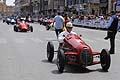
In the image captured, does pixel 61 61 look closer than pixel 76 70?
Yes

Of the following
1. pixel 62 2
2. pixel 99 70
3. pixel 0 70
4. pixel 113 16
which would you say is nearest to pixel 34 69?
pixel 0 70

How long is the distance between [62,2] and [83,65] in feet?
329

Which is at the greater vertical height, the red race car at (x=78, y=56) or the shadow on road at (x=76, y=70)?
the red race car at (x=78, y=56)

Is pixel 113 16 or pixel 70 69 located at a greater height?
pixel 113 16

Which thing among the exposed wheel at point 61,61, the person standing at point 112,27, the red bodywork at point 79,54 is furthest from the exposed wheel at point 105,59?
the person standing at point 112,27

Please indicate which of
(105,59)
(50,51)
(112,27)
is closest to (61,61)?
(105,59)

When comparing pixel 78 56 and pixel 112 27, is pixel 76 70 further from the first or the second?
pixel 112 27

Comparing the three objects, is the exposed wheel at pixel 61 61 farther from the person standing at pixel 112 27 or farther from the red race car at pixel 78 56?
the person standing at pixel 112 27

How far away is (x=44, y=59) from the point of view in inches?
593

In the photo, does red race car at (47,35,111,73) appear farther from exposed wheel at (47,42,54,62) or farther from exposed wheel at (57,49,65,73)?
exposed wheel at (47,42,54,62)

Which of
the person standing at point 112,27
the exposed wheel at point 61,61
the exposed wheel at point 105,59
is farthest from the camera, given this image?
the person standing at point 112,27

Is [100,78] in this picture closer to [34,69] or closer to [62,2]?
[34,69]

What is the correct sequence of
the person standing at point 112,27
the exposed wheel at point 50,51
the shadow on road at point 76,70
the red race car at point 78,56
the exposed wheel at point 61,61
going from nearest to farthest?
the exposed wheel at point 61,61 < the red race car at point 78,56 < the shadow on road at point 76,70 < the exposed wheel at point 50,51 < the person standing at point 112,27

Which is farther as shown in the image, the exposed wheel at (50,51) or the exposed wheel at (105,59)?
the exposed wheel at (50,51)
